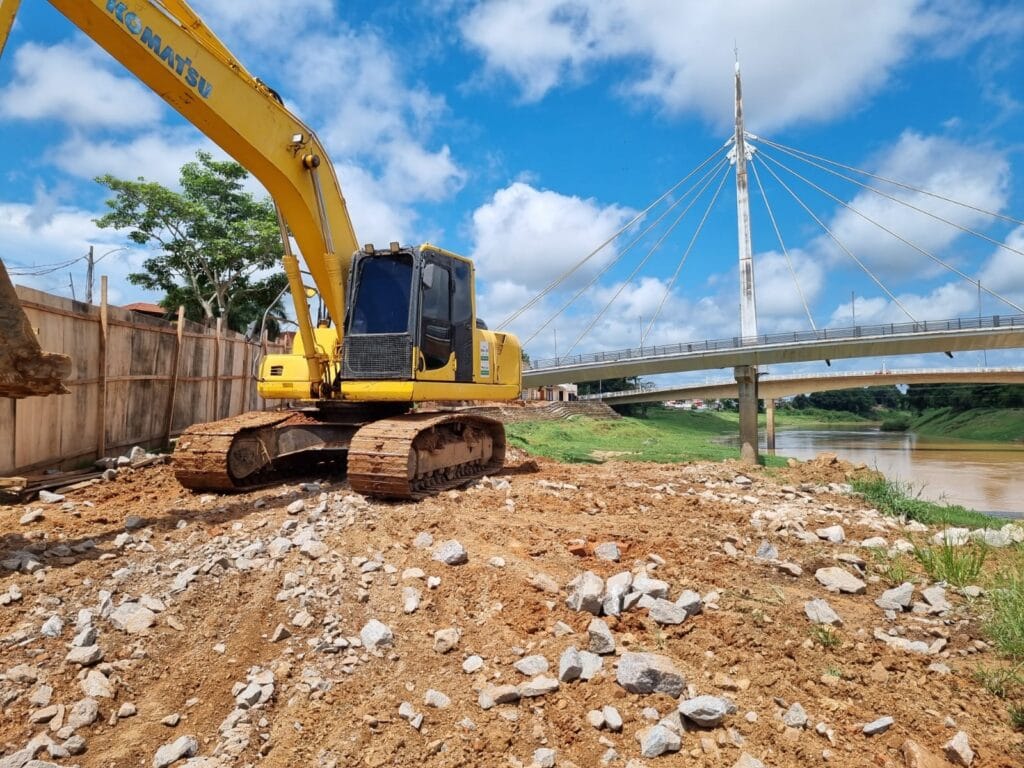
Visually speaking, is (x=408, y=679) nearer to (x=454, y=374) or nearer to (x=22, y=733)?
(x=22, y=733)

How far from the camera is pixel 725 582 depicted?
4555mm

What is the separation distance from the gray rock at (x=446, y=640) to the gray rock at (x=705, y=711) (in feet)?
4.41

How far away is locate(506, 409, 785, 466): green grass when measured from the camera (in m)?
17.2

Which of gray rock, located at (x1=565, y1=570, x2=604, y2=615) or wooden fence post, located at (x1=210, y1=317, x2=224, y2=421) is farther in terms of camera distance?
wooden fence post, located at (x1=210, y1=317, x2=224, y2=421)

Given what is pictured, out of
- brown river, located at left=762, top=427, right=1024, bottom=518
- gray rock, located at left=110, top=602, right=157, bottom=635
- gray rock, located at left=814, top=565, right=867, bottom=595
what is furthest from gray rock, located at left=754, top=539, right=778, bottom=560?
brown river, located at left=762, top=427, right=1024, bottom=518

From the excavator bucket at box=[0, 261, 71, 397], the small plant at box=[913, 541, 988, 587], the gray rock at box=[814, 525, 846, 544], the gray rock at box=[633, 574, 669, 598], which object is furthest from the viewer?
the gray rock at box=[814, 525, 846, 544]

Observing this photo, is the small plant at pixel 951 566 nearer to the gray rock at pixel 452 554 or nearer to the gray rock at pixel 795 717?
the gray rock at pixel 795 717

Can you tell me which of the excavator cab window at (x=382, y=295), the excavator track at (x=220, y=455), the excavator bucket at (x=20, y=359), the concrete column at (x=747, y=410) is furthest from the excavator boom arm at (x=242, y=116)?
the concrete column at (x=747, y=410)

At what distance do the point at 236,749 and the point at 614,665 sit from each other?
73.5 inches

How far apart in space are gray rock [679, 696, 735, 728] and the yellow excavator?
→ 3.97 m

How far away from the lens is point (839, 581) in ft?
15.6

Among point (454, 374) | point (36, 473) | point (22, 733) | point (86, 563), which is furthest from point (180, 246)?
point (22, 733)

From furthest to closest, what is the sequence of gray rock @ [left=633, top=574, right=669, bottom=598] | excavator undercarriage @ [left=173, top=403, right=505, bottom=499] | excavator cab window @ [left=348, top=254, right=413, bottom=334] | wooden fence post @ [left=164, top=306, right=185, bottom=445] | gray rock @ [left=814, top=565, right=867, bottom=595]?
wooden fence post @ [left=164, top=306, right=185, bottom=445], excavator cab window @ [left=348, top=254, right=413, bottom=334], excavator undercarriage @ [left=173, top=403, right=505, bottom=499], gray rock @ [left=814, top=565, right=867, bottom=595], gray rock @ [left=633, top=574, right=669, bottom=598]

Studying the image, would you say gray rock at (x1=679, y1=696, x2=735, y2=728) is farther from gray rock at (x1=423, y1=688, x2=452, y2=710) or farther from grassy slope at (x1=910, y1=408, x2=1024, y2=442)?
grassy slope at (x1=910, y1=408, x2=1024, y2=442)
